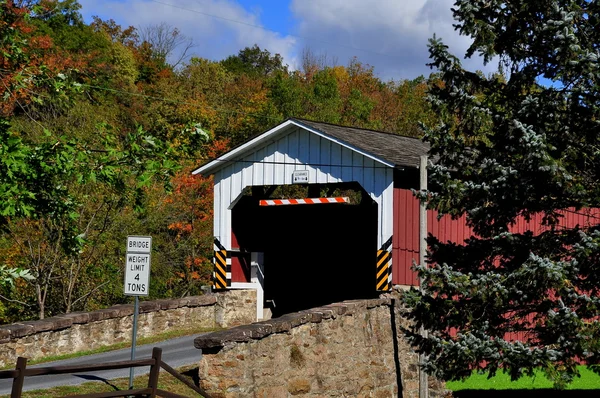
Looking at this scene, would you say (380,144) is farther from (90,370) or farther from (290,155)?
(90,370)

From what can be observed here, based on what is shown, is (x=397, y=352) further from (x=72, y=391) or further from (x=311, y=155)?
(x=72, y=391)

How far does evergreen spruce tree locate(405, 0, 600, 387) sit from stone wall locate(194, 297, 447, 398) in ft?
6.22

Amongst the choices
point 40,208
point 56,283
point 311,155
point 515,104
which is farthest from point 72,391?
point 56,283

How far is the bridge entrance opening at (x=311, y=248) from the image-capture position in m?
23.0

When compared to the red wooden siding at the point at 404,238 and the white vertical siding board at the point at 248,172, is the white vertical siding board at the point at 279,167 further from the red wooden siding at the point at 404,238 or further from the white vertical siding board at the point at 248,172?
the red wooden siding at the point at 404,238

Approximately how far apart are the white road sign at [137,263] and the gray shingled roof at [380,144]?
7.44 meters

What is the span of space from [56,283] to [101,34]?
30280 millimetres

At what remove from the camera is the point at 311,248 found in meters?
24.1

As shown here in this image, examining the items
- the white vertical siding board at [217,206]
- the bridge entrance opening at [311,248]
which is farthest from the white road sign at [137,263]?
the bridge entrance opening at [311,248]

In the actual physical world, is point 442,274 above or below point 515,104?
below

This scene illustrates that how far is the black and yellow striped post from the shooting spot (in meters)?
21.8

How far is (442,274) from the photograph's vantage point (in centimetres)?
1197

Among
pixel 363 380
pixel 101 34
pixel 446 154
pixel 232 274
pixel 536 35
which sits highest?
pixel 101 34

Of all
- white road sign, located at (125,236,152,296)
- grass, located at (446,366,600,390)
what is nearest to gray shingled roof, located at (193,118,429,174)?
grass, located at (446,366,600,390)
